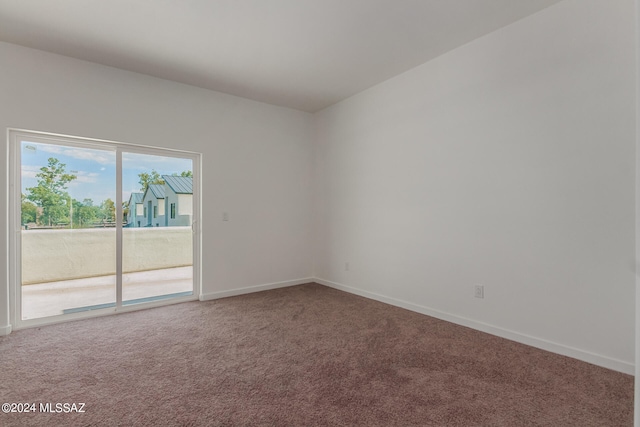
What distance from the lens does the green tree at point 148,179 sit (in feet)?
12.6

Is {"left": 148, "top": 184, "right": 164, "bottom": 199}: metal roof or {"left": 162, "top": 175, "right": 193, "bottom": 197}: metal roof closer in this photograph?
{"left": 148, "top": 184, "right": 164, "bottom": 199}: metal roof

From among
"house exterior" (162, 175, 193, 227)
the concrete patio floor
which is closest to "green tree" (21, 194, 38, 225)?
the concrete patio floor

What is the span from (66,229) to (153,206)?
2.86ft

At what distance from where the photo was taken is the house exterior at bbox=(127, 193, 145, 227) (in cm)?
374

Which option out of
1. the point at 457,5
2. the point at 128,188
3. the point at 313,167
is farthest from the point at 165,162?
the point at 457,5

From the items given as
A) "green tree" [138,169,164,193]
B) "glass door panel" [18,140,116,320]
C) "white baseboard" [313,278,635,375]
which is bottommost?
"white baseboard" [313,278,635,375]

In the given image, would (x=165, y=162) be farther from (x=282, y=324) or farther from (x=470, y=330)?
(x=470, y=330)

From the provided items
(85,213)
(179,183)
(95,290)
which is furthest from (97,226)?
(179,183)

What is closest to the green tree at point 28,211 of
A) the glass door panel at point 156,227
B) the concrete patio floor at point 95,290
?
the concrete patio floor at point 95,290

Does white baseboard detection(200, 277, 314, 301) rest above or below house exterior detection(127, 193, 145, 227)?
below

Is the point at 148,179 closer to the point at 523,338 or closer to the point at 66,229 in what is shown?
the point at 66,229

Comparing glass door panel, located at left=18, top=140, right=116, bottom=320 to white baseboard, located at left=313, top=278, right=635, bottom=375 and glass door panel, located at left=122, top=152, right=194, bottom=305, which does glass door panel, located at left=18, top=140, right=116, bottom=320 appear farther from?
white baseboard, located at left=313, top=278, right=635, bottom=375

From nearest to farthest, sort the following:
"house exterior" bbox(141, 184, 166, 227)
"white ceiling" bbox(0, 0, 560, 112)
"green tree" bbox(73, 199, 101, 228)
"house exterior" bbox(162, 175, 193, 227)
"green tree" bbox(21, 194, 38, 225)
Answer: "white ceiling" bbox(0, 0, 560, 112) < "green tree" bbox(21, 194, 38, 225) < "green tree" bbox(73, 199, 101, 228) < "house exterior" bbox(141, 184, 166, 227) < "house exterior" bbox(162, 175, 193, 227)

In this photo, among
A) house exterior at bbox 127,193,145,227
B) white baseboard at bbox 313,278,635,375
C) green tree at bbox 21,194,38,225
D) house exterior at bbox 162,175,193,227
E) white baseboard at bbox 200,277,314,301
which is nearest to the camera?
white baseboard at bbox 313,278,635,375
